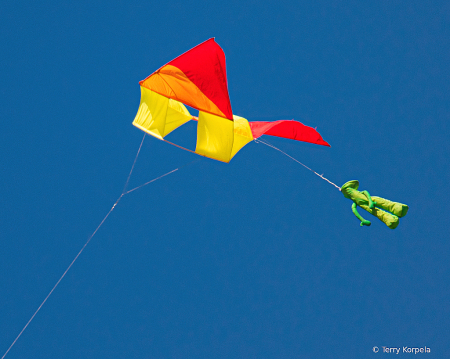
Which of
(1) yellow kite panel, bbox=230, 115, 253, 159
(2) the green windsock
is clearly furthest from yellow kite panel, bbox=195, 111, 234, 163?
(2) the green windsock

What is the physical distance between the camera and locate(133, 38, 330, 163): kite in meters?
13.5

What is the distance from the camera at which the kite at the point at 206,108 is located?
1348 cm

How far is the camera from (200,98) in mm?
13500

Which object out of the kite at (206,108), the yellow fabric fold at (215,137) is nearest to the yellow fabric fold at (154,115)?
the kite at (206,108)

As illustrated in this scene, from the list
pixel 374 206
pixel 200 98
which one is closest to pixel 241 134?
pixel 200 98

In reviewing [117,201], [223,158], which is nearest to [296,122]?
[223,158]

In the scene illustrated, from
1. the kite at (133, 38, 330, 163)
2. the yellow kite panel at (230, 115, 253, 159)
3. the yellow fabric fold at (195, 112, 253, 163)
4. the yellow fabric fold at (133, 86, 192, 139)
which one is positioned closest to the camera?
the kite at (133, 38, 330, 163)

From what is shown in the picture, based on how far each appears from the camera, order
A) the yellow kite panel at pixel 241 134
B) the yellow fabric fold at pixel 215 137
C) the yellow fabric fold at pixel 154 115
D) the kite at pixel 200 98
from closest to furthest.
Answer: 1. the kite at pixel 200 98
2. the yellow fabric fold at pixel 215 137
3. the yellow fabric fold at pixel 154 115
4. the yellow kite panel at pixel 241 134

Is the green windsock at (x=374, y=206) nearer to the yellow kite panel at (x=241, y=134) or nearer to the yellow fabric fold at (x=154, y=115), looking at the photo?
the yellow kite panel at (x=241, y=134)

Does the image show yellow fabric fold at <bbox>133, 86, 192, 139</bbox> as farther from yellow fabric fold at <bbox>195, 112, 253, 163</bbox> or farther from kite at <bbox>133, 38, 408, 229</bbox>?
yellow fabric fold at <bbox>195, 112, 253, 163</bbox>

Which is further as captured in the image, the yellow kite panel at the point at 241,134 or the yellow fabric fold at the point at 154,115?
the yellow kite panel at the point at 241,134

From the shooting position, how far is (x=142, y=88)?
14.2 meters

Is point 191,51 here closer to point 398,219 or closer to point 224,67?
point 224,67

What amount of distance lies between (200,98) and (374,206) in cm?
461
